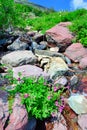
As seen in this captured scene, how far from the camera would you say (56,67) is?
8758 mm

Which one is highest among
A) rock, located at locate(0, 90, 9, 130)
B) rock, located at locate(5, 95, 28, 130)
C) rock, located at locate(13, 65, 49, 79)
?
rock, located at locate(13, 65, 49, 79)

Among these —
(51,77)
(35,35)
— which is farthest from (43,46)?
(51,77)

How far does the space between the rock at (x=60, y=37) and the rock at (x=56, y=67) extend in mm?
1438

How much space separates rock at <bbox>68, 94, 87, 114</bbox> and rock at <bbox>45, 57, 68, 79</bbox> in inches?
41.2

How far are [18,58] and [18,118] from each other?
9.77 feet

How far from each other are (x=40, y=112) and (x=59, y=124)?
50 cm

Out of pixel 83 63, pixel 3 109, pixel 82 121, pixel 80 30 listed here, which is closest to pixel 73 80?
pixel 83 63

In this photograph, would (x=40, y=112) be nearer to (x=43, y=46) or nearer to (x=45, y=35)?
(x=43, y=46)

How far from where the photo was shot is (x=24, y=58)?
889 centimetres

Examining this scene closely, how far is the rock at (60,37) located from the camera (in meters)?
10.9

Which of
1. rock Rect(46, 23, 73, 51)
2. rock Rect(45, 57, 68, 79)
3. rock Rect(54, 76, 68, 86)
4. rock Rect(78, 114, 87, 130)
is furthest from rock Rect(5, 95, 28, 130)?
rock Rect(46, 23, 73, 51)

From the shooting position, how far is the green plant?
6.51 metres

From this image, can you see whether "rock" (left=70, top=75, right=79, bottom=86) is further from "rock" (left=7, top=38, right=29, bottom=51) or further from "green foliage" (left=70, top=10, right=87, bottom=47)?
"green foliage" (left=70, top=10, right=87, bottom=47)

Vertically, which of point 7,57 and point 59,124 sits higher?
point 7,57
